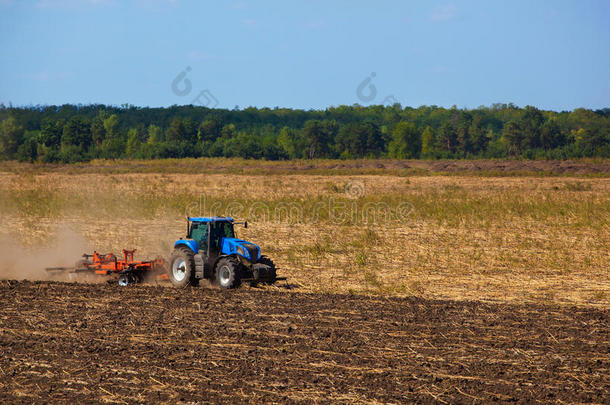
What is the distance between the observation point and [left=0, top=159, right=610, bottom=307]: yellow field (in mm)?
17422

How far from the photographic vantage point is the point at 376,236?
82.5 ft

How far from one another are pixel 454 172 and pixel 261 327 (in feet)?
211

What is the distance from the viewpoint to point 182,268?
1602 cm

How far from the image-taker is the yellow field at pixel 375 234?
1742cm

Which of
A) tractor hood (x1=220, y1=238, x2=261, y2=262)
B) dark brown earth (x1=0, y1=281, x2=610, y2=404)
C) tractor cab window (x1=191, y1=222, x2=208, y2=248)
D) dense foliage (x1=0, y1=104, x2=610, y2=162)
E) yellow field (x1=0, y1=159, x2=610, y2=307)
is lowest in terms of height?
dark brown earth (x1=0, y1=281, x2=610, y2=404)

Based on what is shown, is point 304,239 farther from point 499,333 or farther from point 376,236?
point 499,333

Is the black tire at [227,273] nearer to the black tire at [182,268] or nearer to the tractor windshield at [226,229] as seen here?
the black tire at [182,268]

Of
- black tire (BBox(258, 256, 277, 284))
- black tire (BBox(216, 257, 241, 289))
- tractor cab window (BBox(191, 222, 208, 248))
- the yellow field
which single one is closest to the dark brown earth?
black tire (BBox(216, 257, 241, 289))

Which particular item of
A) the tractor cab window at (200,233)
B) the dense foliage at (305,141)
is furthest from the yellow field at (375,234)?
the dense foliage at (305,141)

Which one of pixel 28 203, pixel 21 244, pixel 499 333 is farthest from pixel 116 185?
pixel 499 333

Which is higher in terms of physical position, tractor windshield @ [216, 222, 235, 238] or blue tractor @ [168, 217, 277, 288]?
tractor windshield @ [216, 222, 235, 238]

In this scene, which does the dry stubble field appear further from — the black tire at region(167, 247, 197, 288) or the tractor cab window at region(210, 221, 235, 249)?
the tractor cab window at region(210, 221, 235, 249)

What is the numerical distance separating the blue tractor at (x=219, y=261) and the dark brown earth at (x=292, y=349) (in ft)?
1.68

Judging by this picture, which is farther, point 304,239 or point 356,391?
point 304,239
